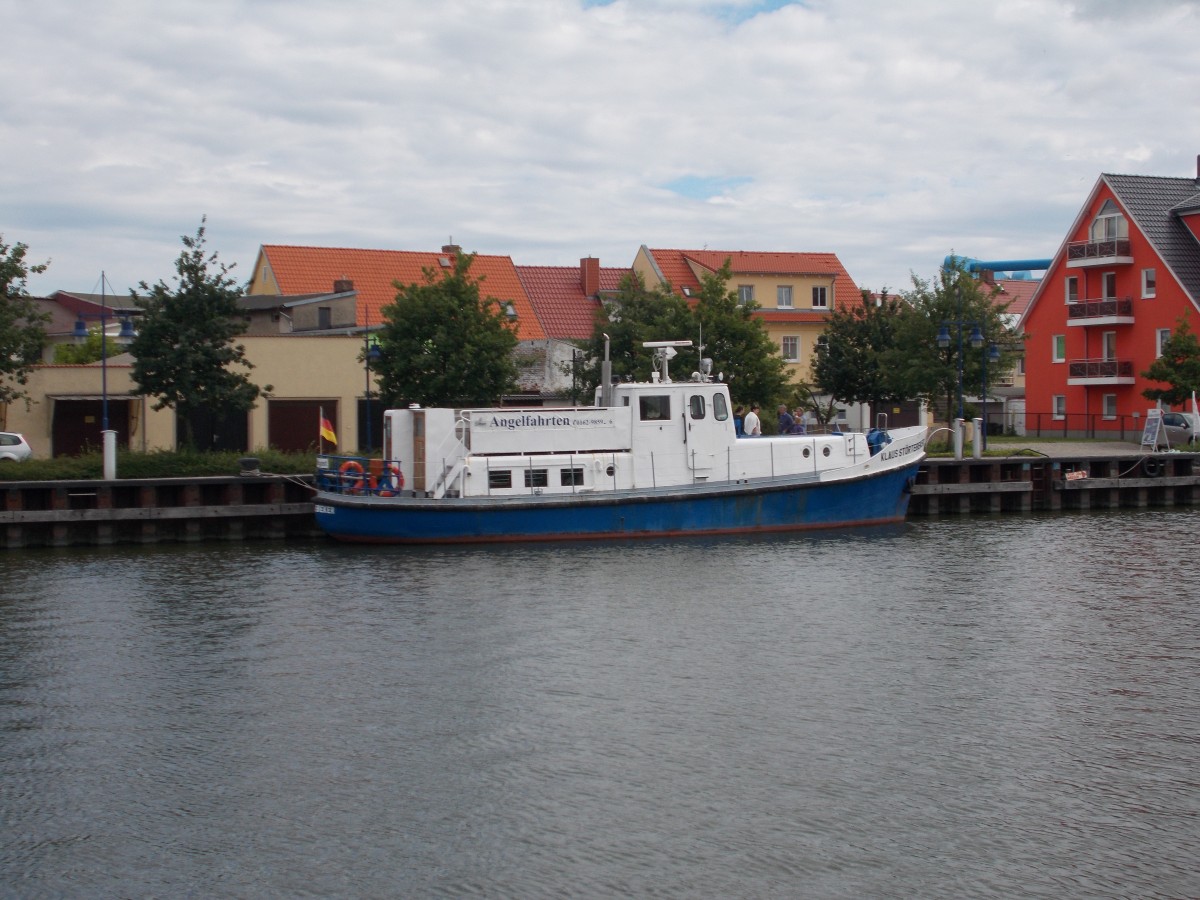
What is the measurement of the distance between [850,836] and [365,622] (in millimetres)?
10778

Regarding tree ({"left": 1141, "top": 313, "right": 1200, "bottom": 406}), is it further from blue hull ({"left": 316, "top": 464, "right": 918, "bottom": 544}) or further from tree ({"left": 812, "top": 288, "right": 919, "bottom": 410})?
blue hull ({"left": 316, "top": 464, "right": 918, "bottom": 544})

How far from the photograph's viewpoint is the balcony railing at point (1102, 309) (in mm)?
58281

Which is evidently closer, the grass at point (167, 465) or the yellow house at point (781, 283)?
the grass at point (167, 465)

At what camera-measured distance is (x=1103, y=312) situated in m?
58.8

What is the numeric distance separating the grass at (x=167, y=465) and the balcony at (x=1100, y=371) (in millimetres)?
38170

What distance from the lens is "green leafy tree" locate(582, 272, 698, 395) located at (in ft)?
155

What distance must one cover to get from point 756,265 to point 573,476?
39.7 metres

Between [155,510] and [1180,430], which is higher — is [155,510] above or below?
below

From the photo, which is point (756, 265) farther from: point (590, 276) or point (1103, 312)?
point (1103, 312)

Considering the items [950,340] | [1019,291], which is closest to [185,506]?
[950,340]

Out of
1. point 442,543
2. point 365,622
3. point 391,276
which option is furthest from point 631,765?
point 391,276

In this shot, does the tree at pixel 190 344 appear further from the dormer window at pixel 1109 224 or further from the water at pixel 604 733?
the dormer window at pixel 1109 224

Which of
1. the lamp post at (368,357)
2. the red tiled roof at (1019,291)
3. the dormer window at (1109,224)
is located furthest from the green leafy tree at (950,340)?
the red tiled roof at (1019,291)

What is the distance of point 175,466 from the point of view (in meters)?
31.6
